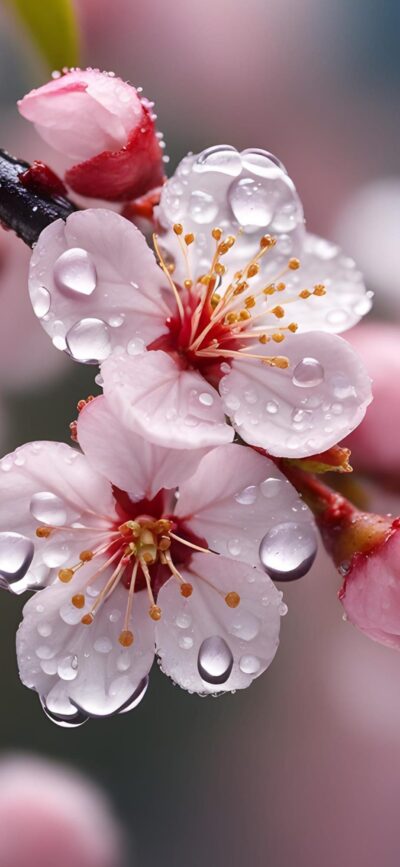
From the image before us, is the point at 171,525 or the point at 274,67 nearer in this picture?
the point at 171,525

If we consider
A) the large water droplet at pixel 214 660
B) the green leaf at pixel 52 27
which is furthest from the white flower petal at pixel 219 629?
the green leaf at pixel 52 27

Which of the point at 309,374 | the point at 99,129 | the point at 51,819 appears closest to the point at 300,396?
the point at 309,374

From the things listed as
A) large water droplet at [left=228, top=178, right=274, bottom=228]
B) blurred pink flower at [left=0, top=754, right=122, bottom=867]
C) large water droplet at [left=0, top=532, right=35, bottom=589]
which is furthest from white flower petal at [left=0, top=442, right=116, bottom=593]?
blurred pink flower at [left=0, top=754, right=122, bottom=867]

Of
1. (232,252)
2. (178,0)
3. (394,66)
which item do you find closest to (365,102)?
(394,66)

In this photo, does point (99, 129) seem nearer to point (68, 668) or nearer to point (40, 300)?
point (40, 300)

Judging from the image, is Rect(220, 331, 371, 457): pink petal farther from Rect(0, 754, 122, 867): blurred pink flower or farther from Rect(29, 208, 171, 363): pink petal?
Rect(0, 754, 122, 867): blurred pink flower

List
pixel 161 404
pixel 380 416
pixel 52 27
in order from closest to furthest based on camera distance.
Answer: pixel 161 404
pixel 380 416
pixel 52 27

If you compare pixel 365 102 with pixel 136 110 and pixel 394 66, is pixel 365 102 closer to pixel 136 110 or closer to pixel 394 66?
pixel 394 66
